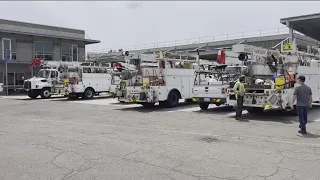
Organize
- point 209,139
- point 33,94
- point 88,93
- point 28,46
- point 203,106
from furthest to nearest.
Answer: point 28,46
point 33,94
point 88,93
point 203,106
point 209,139

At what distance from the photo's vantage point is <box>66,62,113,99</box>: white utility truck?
24.2 meters

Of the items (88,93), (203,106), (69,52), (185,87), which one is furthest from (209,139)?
(69,52)

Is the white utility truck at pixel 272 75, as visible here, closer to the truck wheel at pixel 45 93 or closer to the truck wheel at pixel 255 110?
the truck wheel at pixel 255 110

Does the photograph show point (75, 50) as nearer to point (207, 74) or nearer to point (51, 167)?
point (207, 74)

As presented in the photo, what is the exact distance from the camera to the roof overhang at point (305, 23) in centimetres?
2296

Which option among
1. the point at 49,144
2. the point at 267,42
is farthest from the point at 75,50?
the point at 49,144

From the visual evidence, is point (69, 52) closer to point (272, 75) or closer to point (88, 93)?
point (88, 93)

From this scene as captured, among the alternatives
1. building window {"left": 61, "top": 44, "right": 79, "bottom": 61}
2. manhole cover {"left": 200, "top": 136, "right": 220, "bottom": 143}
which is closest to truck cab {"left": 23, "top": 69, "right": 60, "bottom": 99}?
building window {"left": 61, "top": 44, "right": 79, "bottom": 61}

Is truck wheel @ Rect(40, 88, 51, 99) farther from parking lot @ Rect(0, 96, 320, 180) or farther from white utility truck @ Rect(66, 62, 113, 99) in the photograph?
parking lot @ Rect(0, 96, 320, 180)

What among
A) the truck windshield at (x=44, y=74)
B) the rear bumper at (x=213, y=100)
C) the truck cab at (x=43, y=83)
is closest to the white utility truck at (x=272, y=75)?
the rear bumper at (x=213, y=100)

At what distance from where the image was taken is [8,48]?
1347 inches

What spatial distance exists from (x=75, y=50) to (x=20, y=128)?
30.9 metres

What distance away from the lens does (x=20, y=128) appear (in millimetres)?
10305

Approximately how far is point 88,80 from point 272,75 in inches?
610
